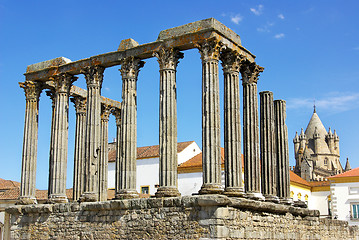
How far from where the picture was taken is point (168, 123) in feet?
61.0

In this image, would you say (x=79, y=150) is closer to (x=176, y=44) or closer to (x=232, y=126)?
(x=176, y=44)

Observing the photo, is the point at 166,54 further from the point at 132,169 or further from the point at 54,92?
the point at 54,92

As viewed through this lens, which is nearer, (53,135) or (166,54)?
(166,54)

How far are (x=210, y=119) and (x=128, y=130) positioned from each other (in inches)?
144

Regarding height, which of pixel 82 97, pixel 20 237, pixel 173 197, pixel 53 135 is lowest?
pixel 20 237

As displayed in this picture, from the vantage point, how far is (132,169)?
1955cm

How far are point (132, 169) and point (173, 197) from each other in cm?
283

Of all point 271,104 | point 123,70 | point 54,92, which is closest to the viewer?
point 123,70

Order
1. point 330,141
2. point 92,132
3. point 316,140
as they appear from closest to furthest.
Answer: point 92,132
point 316,140
point 330,141

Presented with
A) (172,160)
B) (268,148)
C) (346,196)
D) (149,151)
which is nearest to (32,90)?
(172,160)

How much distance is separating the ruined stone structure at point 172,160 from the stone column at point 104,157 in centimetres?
130

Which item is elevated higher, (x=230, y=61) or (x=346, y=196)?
(x=230, y=61)

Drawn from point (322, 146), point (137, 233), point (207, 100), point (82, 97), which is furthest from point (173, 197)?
point (322, 146)

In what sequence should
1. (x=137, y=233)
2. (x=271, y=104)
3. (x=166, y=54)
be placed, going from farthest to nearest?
(x=271, y=104) → (x=166, y=54) → (x=137, y=233)
